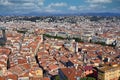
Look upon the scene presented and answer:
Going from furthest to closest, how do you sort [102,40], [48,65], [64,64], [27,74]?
[102,40] → [64,64] → [48,65] → [27,74]

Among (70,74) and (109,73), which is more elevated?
(109,73)

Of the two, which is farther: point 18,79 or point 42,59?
point 42,59

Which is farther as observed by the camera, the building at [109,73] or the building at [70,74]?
the building at [70,74]

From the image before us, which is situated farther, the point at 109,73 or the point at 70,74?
the point at 70,74

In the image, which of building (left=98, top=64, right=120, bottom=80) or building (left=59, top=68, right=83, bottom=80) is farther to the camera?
building (left=59, top=68, right=83, bottom=80)

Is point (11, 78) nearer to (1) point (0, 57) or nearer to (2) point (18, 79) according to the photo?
(2) point (18, 79)

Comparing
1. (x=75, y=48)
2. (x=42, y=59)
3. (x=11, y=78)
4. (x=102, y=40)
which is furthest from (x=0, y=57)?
(x=102, y=40)

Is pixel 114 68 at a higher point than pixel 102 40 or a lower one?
higher

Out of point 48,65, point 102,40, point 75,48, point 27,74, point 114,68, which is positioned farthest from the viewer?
point 102,40
